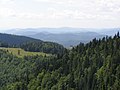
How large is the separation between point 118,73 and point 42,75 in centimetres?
5631

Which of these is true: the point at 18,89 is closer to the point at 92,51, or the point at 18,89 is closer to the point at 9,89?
the point at 9,89

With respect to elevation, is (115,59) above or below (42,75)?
above

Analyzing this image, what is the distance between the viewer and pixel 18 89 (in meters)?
163

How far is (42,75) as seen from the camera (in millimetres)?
166875

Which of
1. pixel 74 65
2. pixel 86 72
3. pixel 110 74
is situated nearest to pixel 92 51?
pixel 74 65

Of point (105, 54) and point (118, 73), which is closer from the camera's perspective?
point (118, 73)

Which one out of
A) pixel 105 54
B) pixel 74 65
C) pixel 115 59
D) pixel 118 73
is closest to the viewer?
pixel 118 73

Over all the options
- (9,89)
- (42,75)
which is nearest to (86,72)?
(42,75)

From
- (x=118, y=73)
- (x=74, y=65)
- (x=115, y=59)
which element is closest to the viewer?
(x=118, y=73)

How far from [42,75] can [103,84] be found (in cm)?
5009

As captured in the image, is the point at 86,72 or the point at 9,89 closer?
the point at 86,72

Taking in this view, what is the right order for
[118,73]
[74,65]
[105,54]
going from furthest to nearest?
[74,65], [105,54], [118,73]

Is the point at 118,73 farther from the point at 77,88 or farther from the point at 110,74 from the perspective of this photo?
the point at 77,88

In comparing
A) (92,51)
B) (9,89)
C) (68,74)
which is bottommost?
(9,89)
